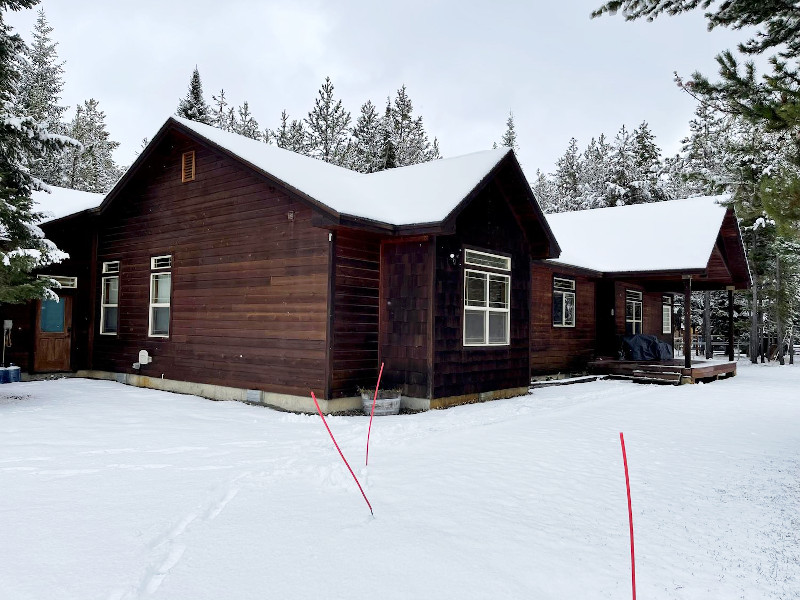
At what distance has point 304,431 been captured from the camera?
26.5 ft

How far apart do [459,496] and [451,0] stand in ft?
61.5

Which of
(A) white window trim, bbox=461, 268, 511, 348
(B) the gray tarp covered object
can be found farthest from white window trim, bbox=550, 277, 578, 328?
(A) white window trim, bbox=461, 268, 511, 348

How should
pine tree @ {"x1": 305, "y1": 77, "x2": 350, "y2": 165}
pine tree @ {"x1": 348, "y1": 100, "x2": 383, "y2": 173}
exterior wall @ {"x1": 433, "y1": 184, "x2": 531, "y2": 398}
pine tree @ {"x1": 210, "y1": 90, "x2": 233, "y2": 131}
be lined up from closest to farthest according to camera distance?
1. exterior wall @ {"x1": 433, "y1": 184, "x2": 531, "y2": 398}
2. pine tree @ {"x1": 348, "y1": 100, "x2": 383, "y2": 173}
3. pine tree @ {"x1": 210, "y1": 90, "x2": 233, "y2": 131}
4. pine tree @ {"x1": 305, "y1": 77, "x2": 350, "y2": 165}

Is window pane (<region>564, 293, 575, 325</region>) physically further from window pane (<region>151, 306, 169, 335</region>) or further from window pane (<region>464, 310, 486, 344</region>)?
window pane (<region>151, 306, 169, 335</region>)

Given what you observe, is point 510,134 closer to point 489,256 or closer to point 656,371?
point 656,371

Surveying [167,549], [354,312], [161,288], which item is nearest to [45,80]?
[161,288]

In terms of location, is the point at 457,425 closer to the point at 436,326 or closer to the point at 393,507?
the point at 436,326

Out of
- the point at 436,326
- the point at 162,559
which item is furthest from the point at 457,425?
the point at 162,559

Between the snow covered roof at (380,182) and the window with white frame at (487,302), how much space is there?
1.34 m

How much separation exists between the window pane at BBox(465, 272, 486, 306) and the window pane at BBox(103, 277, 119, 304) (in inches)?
337

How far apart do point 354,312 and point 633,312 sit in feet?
42.8

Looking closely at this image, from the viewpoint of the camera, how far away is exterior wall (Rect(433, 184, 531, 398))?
10164mm

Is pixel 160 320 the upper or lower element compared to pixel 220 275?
lower

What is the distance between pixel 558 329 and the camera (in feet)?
53.9
